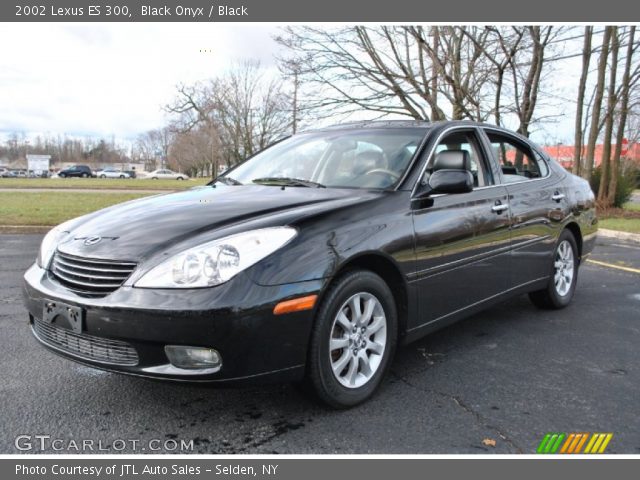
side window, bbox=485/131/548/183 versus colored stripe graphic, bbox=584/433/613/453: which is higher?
side window, bbox=485/131/548/183

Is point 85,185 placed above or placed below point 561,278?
below

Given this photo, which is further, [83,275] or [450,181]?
[450,181]

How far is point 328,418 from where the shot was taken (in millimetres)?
2824

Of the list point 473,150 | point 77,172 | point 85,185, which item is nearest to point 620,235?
point 473,150

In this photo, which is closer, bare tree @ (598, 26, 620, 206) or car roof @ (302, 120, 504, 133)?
car roof @ (302, 120, 504, 133)

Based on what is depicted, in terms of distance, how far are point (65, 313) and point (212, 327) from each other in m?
0.82

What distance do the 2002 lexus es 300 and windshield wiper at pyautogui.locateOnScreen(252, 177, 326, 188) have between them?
19 millimetres

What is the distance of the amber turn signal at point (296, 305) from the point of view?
252cm

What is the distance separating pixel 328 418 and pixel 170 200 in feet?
5.48

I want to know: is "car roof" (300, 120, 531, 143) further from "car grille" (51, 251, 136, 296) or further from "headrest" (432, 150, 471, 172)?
"car grille" (51, 251, 136, 296)

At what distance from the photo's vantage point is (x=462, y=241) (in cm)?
362

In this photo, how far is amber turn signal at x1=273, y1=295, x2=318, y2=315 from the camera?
252 cm

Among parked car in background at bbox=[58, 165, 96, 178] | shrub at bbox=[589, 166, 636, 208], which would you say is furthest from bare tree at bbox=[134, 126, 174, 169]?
shrub at bbox=[589, 166, 636, 208]

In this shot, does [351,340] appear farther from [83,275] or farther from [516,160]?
[516,160]
